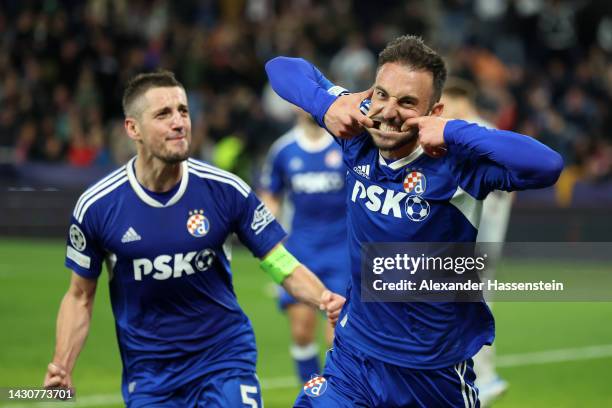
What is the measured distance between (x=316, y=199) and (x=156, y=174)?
4100mm

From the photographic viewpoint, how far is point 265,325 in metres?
14.2

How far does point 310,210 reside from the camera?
10.4m

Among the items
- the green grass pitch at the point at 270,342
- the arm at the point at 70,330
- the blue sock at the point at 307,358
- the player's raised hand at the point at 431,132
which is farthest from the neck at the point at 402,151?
the green grass pitch at the point at 270,342

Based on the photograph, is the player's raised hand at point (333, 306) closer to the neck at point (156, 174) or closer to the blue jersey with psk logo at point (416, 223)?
the blue jersey with psk logo at point (416, 223)

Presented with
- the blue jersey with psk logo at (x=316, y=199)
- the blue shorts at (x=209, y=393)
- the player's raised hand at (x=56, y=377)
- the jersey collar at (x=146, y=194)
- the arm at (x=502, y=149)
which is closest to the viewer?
the arm at (x=502, y=149)

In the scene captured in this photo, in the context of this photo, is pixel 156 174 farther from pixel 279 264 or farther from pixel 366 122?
pixel 366 122

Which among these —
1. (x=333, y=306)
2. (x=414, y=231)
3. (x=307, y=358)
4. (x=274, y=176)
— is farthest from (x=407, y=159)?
(x=274, y=176)

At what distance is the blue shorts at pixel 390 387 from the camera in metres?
5.41

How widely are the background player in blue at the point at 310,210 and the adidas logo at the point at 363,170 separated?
4478 mm

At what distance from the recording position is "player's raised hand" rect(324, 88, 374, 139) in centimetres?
545

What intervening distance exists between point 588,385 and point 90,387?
4815mm

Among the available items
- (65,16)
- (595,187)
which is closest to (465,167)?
(595,187)

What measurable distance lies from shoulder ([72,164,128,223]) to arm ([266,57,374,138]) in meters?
1.05

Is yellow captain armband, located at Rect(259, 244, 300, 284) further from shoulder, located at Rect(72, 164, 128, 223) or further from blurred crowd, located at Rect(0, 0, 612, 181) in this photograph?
blurred crowd, located at Rect(0, 0, 612, 181)
